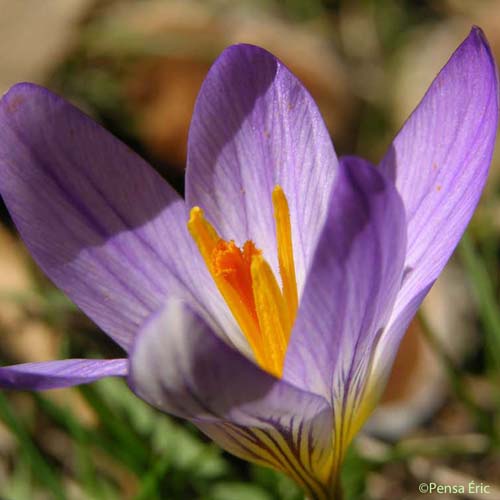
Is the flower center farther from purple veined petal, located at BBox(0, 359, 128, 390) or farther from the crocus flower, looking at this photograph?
purple veined petal, located at BBox(0, 359, 128, 390)

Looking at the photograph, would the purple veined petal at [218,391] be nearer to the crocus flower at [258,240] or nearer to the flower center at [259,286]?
the crocus flower at [258,240]

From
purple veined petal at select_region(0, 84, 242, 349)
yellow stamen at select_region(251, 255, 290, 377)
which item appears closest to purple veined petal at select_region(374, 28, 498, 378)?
yellow stamen at select_region(251, 255, 290, 377)

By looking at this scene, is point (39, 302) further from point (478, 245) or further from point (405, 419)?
point (478, 245)

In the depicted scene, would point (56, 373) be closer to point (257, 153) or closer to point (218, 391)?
point (218, 391)

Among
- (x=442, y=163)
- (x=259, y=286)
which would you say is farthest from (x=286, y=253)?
(x=442, y=163)

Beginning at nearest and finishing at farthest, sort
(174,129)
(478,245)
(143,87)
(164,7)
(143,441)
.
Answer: (143,441), (478,245), (174,129), (143,87), (164,7)

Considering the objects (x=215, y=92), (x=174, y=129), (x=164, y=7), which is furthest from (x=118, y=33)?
(x=215, y=92)
